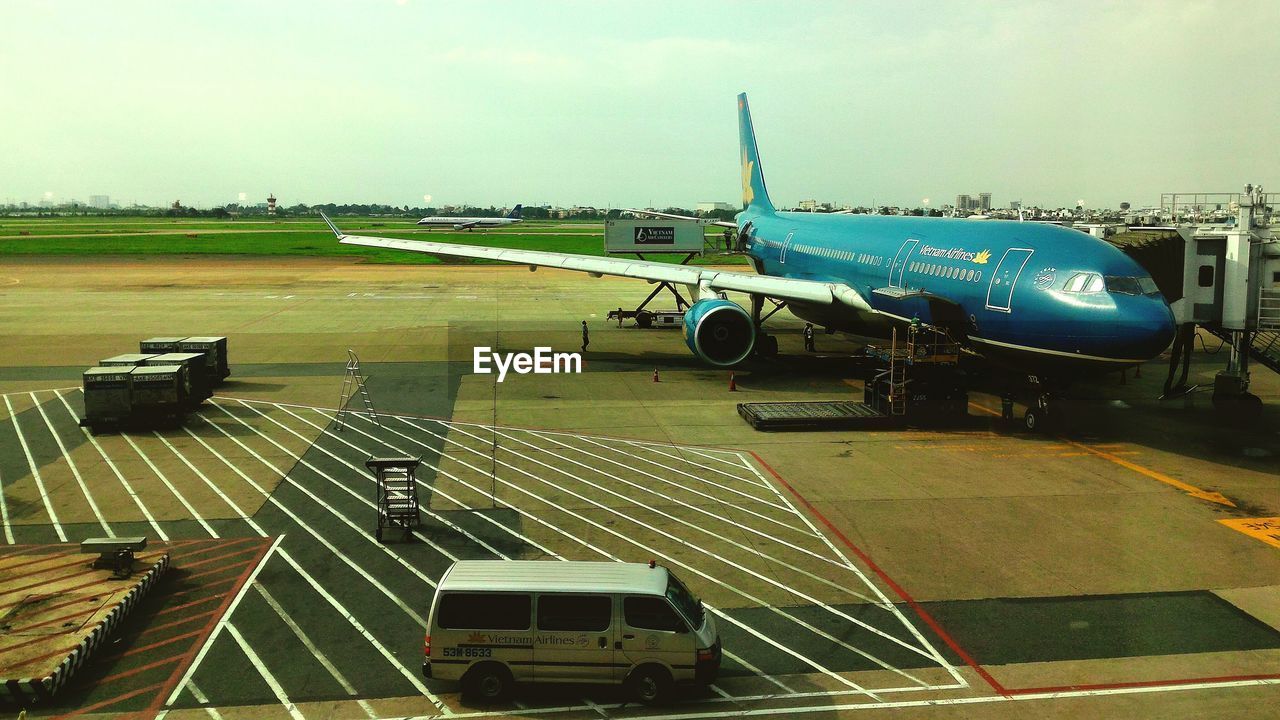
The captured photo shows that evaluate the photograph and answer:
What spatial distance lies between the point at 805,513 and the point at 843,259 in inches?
640

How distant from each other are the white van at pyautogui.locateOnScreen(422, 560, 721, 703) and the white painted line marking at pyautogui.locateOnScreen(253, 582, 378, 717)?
0.88 meters

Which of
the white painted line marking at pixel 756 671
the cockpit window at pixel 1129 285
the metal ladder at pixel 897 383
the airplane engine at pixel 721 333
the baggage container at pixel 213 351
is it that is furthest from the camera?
the airplane engine at pixel 721 333

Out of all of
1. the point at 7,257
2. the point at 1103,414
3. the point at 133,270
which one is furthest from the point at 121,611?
the point at 7,257

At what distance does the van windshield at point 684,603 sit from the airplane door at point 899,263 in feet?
61.2

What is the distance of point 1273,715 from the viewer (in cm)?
1137

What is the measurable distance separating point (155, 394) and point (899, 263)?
21951mm

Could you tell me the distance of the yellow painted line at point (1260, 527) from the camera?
17.5 m

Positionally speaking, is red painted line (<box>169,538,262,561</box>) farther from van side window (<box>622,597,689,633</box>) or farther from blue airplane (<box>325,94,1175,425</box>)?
blue airplane (<box>325,94,1175,425</box>)

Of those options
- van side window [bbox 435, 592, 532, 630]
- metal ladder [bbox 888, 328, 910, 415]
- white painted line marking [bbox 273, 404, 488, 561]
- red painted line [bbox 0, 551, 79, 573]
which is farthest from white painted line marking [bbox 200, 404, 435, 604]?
metal ladder [bbox 888, 328, 910, 415]

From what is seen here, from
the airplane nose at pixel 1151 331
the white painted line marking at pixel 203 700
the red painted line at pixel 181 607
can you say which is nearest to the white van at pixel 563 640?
the white painted line marking at pixel 203 700

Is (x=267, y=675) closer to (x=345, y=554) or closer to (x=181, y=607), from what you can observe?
(x=181, y=607)

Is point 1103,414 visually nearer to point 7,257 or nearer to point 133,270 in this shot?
point 133,270

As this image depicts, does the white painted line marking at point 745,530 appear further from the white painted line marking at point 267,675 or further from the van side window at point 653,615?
the white painted line marking at point 267,675

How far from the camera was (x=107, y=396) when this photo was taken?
25.2 metres
